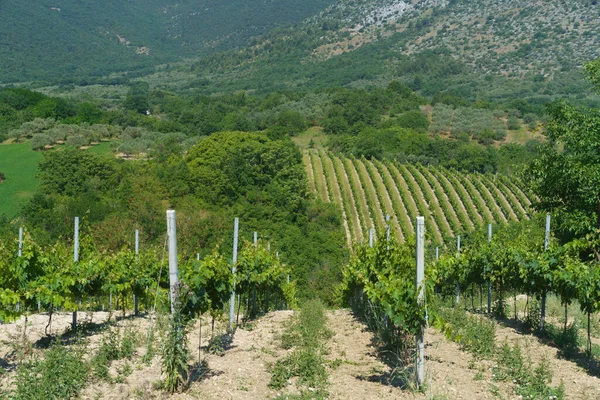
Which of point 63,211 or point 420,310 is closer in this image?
point 420,310

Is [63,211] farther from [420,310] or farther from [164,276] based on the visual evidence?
[420,310]

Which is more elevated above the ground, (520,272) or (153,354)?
(520,272)

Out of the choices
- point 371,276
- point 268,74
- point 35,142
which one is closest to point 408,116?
point 35,142

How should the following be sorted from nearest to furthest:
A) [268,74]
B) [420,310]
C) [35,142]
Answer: [420,310]
[35,142]
[268,74]

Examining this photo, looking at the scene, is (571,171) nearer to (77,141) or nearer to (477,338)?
(477,338)

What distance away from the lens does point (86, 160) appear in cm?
4416

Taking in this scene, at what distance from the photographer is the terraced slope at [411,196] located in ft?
151

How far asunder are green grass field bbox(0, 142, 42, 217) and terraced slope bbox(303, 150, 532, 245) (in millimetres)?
23663

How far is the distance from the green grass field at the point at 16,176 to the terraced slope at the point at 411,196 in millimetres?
23663

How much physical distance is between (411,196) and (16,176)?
112 ft

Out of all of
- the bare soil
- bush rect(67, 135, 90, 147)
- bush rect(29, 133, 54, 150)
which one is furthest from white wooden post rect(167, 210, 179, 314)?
bush rect(67, 135, 90, 147)

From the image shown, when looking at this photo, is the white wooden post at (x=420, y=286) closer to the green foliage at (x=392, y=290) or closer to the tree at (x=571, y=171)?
the green foliage at (x=392, y=290)

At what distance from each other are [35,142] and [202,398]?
5748 centimetres

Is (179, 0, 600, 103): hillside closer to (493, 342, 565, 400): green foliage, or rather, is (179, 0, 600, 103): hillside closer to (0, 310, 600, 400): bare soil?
(0, 310, 600, 400): bare soil
